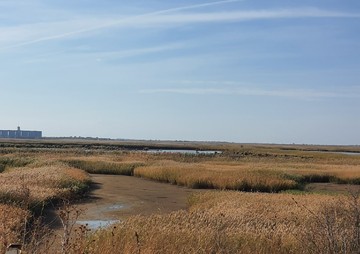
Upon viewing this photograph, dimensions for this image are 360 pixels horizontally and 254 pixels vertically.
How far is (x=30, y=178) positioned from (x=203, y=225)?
1620 centimetres

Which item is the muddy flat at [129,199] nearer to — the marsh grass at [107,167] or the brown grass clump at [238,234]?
the brown grass clump at [238,234]

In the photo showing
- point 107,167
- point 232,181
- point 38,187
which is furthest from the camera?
point 107,167

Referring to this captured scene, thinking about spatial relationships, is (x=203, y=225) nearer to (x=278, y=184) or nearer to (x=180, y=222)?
(x=180, y=222)

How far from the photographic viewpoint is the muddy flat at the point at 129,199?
21.2 m

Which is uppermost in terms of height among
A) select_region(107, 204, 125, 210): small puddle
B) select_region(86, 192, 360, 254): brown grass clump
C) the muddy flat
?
select_region(86, 192, 360, 254): brown grass clump

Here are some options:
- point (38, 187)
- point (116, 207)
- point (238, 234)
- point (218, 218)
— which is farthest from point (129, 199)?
point (238, 234)

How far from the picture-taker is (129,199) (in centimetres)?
2630

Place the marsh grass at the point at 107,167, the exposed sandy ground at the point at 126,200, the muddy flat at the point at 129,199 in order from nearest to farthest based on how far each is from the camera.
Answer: the exposed sandy ground at the point at 126,200
the muddy flat at the point at 129,199
the marsh grass at the point at 107,167

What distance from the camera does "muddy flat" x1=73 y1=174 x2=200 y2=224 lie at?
2117 cm

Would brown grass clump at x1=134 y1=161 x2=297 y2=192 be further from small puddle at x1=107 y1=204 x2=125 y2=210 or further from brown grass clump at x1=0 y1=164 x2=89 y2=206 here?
small puddle at x1=107 y1=204 x2=125 y2=210

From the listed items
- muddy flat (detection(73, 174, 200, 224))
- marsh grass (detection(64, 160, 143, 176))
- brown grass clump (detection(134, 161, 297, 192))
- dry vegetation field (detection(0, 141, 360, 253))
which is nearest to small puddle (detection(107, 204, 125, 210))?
muddy flat (detection(73, 174, 200, 224))

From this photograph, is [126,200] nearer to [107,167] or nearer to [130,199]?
[130,199]

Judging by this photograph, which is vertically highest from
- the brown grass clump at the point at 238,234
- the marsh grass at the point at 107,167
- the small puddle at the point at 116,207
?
the brown grass clump at the point at 238,234

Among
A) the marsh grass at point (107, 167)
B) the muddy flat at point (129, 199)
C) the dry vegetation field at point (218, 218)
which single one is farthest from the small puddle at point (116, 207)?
the marsh grass at point (107, 167)
